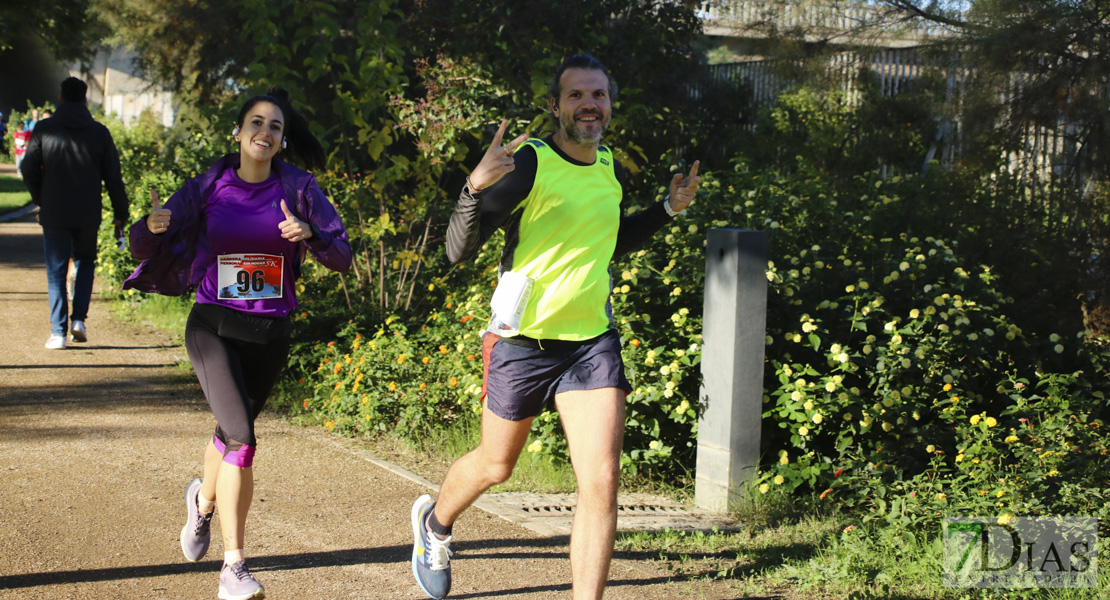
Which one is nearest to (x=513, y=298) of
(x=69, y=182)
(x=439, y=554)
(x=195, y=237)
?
(x=439, y=554)

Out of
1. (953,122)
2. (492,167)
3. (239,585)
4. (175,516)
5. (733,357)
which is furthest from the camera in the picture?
(953,122)

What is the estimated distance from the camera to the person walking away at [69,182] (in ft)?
26.3

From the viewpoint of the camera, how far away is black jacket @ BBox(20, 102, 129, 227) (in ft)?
26.3

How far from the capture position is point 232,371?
3.83 meters

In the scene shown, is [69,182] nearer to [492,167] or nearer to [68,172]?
[68,172]

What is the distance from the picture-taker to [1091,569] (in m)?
4.08

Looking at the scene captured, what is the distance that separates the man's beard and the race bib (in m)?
1.22

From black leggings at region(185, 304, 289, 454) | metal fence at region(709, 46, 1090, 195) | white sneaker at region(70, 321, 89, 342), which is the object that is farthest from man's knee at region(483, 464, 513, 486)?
white sneaker at region(70, 321, 89, 342)

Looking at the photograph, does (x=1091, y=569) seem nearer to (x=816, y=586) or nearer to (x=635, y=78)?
(x=816, y=586)

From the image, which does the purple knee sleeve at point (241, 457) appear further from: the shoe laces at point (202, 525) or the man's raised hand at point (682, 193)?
the man's raised hand at point (682, 193)

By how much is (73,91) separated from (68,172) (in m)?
0.64

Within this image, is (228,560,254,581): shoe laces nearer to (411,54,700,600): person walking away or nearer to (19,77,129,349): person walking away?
(411,54,700,600): person walking away

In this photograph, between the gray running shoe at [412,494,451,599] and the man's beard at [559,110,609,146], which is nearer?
the man's beard at [559,110,609,146]

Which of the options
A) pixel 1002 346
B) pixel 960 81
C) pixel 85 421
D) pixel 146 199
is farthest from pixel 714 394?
pixel 146 199
